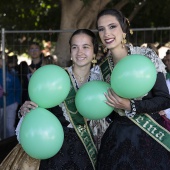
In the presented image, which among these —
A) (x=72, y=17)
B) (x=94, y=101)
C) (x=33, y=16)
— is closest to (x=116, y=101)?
(x=94, y=101)

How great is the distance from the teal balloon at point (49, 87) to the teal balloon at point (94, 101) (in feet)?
0.37

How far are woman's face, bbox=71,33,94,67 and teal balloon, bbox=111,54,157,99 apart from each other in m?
0.40

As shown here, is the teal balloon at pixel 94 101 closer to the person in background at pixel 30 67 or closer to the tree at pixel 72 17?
the person in background at pixel 30 67

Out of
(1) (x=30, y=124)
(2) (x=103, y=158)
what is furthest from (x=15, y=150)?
(2) (x=103, y=158)

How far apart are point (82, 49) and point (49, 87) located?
0.39m

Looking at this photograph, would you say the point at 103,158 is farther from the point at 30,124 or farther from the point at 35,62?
the point at 35,62

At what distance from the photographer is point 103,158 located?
233 cm

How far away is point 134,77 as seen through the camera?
2.10 metres

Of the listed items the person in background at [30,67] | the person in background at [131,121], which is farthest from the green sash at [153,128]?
the person in background at [30,67]

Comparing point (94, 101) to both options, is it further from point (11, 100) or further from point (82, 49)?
point (11, 100)

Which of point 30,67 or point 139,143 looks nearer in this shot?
point 139,143

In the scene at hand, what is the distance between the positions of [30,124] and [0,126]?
3476mm

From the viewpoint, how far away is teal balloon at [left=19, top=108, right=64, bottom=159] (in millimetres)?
2197

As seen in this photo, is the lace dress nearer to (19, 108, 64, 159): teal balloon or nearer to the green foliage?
(19, 108, 64, 159): teal balloon
